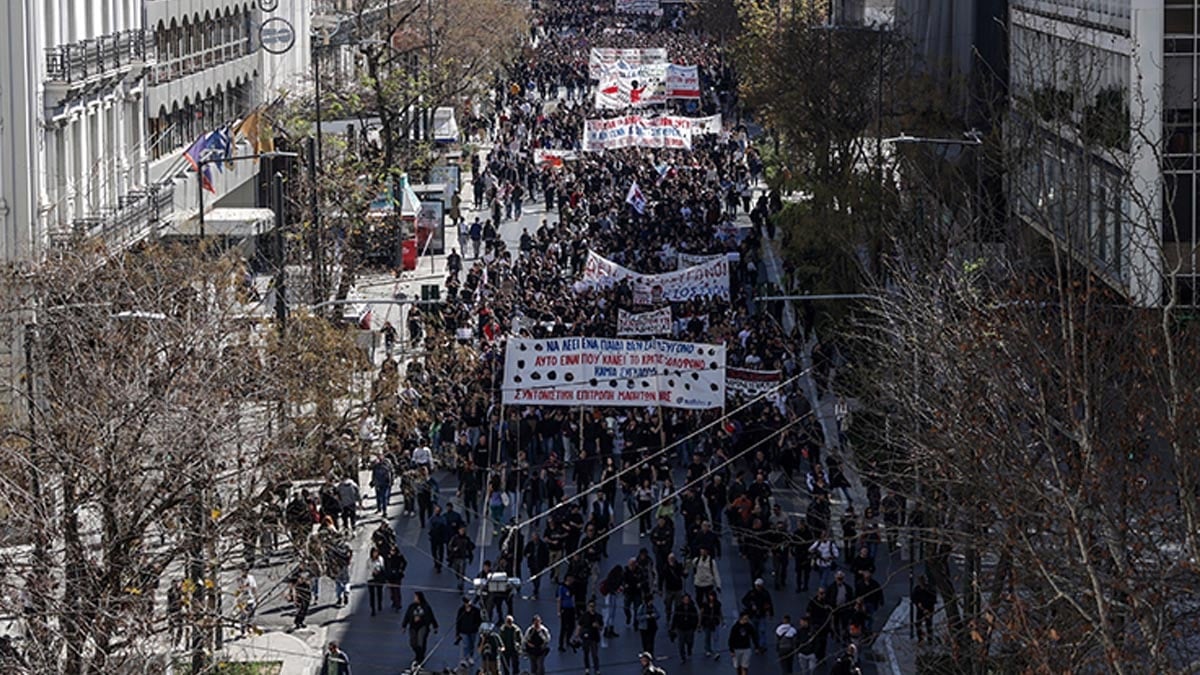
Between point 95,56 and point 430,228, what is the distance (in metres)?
17.4

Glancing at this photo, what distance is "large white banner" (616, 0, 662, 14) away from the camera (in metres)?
187

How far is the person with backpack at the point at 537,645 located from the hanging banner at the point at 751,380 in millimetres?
12421

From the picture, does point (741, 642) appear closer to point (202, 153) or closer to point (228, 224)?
point (202, 153)

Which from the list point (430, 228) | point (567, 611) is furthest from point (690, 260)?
point (567, 611)

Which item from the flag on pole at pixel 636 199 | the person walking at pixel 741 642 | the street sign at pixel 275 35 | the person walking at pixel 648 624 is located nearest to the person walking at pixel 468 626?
the person walking at pixel 648 624

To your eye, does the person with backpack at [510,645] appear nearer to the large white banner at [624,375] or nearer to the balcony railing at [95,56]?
the large white banner at [624,375]

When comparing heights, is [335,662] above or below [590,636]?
above

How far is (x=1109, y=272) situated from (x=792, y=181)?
2089cm

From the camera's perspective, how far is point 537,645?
3036 centimetres

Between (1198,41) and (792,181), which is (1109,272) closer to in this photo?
(1198,41)

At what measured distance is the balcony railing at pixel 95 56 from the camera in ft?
163

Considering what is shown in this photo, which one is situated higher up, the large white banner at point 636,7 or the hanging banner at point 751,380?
the hanging banner at point 751,380

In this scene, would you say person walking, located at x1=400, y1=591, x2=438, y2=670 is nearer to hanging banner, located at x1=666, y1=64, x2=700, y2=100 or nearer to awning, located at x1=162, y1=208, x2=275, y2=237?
awning, located at x1=162, y1=208, x2=275, y2=237

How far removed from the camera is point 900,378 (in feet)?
102
